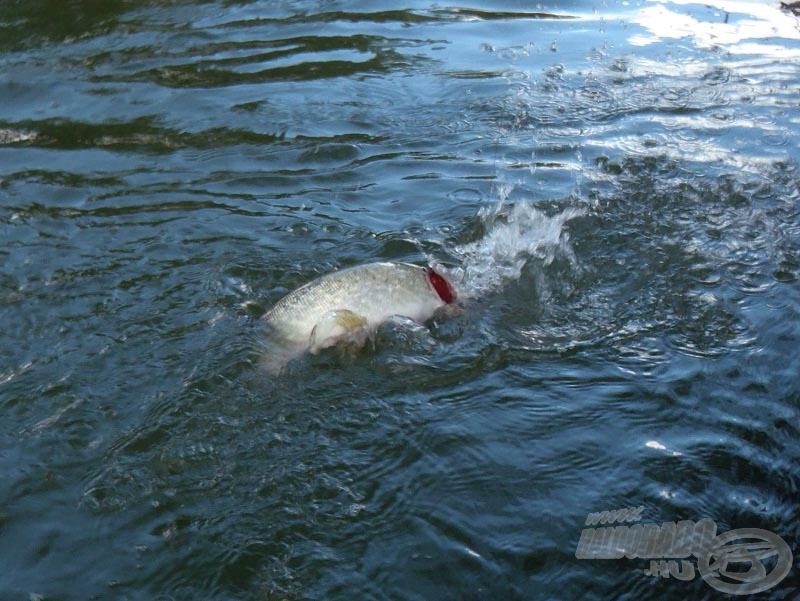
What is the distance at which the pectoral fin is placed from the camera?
156 inches

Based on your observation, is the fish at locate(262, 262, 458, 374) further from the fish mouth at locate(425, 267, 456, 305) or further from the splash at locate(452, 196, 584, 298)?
the splash at locate(452, 196, 584, 298)

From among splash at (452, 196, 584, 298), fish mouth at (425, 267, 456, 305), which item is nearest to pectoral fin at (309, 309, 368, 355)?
fish mouth at (425, 267, 456, 305)

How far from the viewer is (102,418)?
3.77 m

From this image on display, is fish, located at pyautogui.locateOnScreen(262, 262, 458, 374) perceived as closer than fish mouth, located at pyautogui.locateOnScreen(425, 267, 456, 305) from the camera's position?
Yes

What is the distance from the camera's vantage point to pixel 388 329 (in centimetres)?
421

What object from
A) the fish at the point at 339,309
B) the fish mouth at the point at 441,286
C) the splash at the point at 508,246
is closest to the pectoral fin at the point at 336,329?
the fish at the point at 339,309

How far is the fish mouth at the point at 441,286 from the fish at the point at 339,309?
0.31ft

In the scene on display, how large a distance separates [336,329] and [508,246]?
59.4 inches

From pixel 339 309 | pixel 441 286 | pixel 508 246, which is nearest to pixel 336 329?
pixel 339 309

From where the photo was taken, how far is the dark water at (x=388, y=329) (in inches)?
129

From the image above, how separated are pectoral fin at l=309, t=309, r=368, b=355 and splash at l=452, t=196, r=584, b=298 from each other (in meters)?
0.72

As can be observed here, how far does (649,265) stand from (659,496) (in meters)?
1.73

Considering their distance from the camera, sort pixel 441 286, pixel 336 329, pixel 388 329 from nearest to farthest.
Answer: pixel 336 329, pixel 388 329, pixel 441 286

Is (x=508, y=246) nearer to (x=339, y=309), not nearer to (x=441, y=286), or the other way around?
(x=441, y=286)
